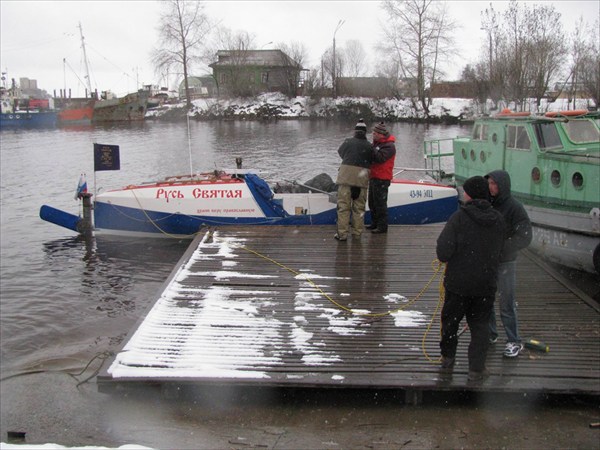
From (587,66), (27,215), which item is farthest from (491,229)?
(587,66)

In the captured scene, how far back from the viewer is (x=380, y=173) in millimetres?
10617

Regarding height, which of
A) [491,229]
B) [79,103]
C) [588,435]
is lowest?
[588,435]

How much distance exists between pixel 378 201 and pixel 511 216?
5.21 m

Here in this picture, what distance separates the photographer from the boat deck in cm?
576

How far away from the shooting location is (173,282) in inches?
332

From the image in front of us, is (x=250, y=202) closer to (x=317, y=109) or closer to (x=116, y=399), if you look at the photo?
(x=116, y=399)

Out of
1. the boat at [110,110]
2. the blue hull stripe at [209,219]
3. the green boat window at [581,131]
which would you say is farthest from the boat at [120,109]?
the green boat window at [581,131]

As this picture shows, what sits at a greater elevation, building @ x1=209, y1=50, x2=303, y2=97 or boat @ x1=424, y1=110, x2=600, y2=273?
building @ x1=209, y1=50, x2=303, y2=97

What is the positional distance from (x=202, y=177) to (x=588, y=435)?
10.5 metres

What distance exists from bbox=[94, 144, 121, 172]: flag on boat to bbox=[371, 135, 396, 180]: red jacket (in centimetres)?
687

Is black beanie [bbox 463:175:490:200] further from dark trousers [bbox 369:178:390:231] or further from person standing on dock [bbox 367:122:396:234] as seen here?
dark trousers [bbox 369:178:390:231]

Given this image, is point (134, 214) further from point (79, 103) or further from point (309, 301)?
point (79, 103)

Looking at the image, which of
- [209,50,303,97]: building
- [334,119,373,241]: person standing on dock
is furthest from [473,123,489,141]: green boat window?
[209,50,303,97]: building

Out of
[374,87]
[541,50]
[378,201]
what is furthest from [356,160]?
[374,87]
